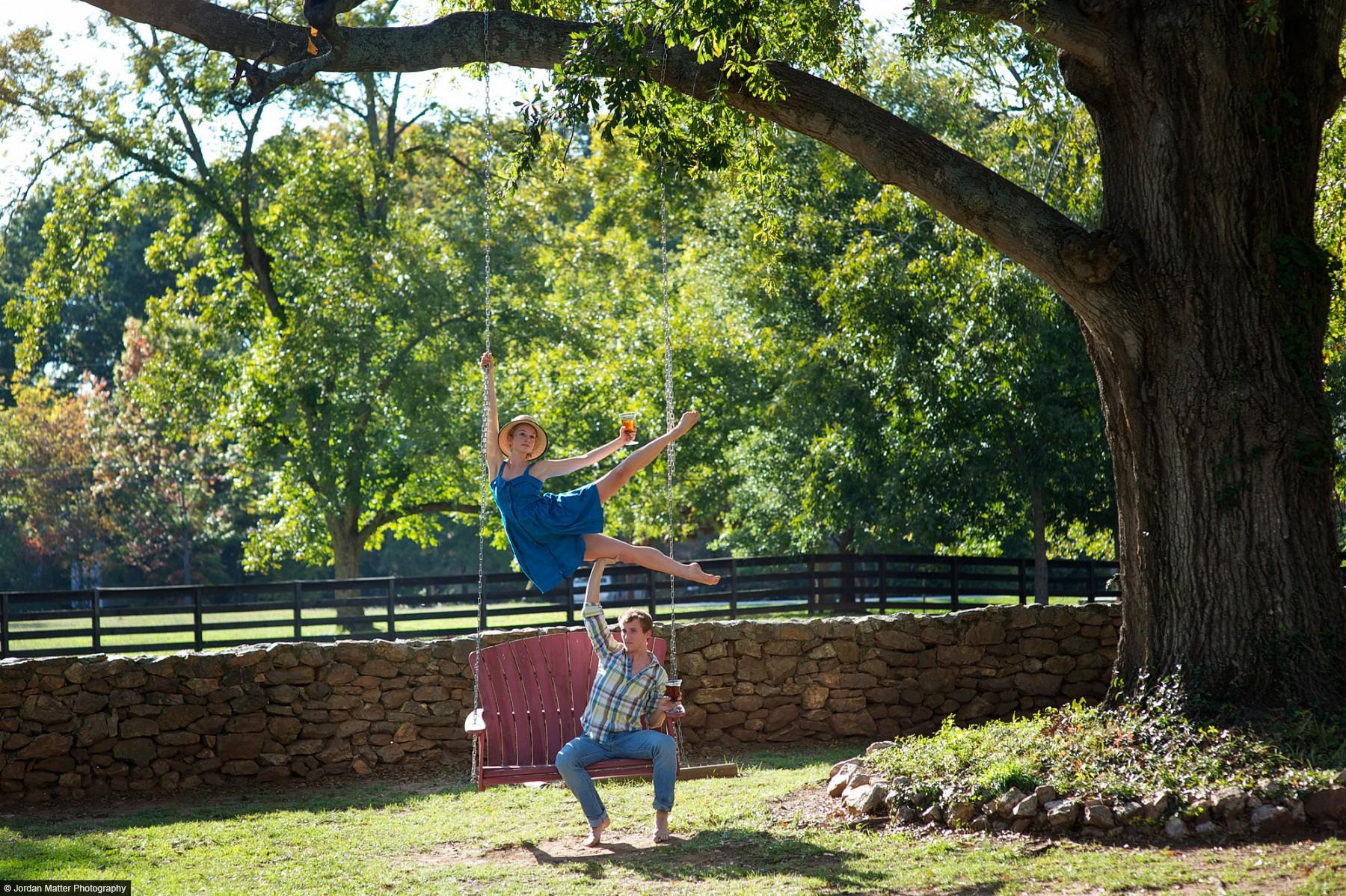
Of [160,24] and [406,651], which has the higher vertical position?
[160,24]

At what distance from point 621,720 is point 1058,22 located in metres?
Answer: 4.00

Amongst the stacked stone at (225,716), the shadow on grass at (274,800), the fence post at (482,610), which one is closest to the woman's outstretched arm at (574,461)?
the fence post at (482,610)

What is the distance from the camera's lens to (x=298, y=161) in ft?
61.1

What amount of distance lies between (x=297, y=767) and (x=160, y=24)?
4688 mm

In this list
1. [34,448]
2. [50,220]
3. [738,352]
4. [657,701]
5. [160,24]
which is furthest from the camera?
[34,448]

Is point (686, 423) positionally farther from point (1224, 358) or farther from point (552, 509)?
point (1224, 358)

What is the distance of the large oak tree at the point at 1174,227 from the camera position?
20.2 feet

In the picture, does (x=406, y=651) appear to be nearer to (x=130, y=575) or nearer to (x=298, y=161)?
(x=298, y=161)

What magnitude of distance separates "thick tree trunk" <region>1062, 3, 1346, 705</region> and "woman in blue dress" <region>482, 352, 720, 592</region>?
233cm

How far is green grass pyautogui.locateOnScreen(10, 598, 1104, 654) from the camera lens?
13.8 metres

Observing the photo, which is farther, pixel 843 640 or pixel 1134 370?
pixel 843 640

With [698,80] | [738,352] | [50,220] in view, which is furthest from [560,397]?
[698,80]

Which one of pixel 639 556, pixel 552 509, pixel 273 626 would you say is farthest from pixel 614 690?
pixel 273 626

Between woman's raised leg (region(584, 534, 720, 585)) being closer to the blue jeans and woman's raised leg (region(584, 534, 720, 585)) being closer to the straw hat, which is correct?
the straw hat
